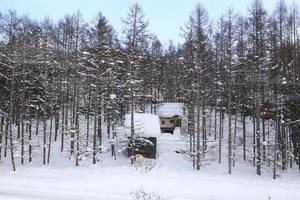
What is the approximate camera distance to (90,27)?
108 feet

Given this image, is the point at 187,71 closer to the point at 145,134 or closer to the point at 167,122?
the point at 145,134

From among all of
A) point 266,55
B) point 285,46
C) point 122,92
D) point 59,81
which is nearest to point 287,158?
point 266,55

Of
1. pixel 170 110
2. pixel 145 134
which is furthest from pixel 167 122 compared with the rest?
pixel 145 134

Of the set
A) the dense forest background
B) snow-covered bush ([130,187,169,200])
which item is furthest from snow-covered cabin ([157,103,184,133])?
snow-covered bush ([130,187,169,200])

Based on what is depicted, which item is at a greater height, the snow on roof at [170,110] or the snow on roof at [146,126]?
the snow on roof at [170,110]

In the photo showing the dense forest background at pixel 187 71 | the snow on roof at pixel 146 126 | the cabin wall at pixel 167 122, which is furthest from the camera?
the cabin wall at pixel 167 122

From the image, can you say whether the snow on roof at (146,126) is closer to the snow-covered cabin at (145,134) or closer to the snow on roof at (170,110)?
the snow-covered cabin at (145,134)

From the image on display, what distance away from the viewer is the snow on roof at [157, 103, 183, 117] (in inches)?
1934

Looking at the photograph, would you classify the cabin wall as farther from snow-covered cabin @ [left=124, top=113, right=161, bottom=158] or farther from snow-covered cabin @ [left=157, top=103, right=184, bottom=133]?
snow-covered cabin @ [left=124, top=113, right=161, bottom=158]

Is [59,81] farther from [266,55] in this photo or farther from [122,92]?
[266,55]

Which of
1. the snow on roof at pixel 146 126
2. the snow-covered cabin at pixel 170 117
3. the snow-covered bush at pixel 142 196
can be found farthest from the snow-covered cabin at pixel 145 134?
the snow-covered bush at pixel 142 196

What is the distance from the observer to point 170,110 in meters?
49.6

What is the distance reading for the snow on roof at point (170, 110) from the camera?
49125 mm

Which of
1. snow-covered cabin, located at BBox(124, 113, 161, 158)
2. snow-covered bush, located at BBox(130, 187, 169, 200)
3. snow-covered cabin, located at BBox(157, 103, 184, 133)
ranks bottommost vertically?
snow-covered bush, located at BBox(130, 187, 169, 200)
